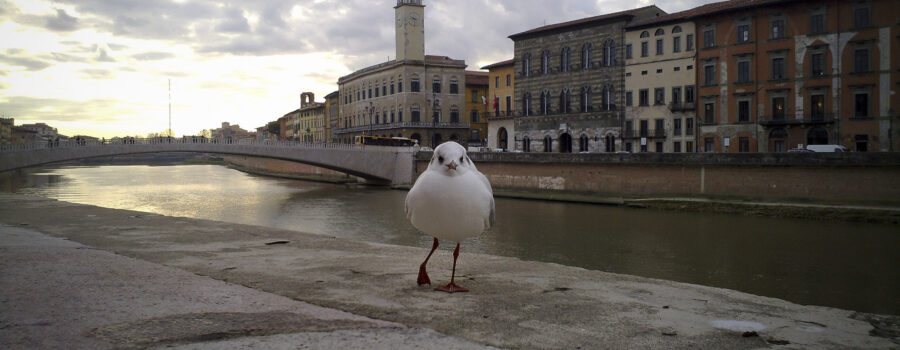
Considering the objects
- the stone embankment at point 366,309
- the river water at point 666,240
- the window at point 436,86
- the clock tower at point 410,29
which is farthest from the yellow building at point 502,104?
the stone embankment at point 366,309

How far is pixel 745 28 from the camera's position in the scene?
35281mm

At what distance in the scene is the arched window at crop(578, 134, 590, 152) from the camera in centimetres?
4412

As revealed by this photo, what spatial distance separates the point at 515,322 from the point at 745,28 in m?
36.2

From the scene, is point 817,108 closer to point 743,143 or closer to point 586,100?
point 743,143

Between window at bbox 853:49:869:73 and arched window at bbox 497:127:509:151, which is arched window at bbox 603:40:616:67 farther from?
window at bbox 853:49:869:73

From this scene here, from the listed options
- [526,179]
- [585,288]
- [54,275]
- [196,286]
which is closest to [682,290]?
[585,288]

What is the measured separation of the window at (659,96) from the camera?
3975cm

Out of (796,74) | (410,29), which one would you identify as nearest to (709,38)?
(796,74)

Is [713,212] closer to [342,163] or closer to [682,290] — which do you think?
[682,290]

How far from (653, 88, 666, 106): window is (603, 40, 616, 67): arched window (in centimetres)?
367

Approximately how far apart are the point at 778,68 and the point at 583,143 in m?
13.7

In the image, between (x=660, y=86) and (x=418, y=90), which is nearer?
(x=660, y=86)

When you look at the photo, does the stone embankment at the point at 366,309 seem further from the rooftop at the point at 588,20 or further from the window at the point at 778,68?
the rooftop at the point at 588,20

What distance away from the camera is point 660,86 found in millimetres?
39844
